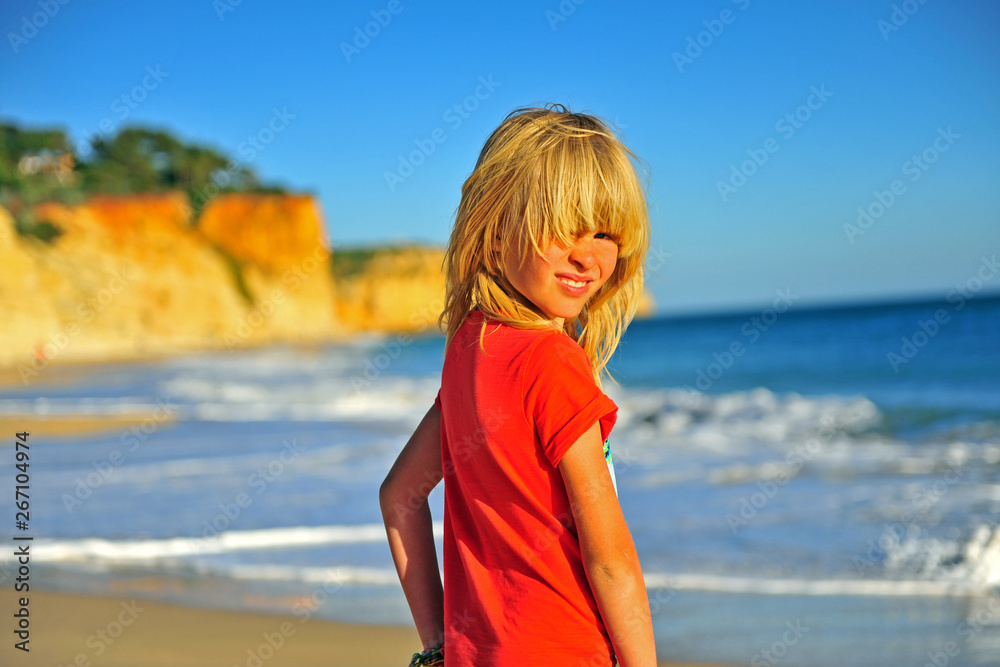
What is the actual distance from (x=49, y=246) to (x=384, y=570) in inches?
1540

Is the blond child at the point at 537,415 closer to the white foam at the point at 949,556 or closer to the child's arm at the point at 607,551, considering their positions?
the child's arm at the point at 607,551

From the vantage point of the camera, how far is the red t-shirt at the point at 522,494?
3.81 feet

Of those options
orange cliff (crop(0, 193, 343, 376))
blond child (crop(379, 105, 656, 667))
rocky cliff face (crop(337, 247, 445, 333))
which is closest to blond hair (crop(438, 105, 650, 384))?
blond child (crop(379, 105, 656, 667))

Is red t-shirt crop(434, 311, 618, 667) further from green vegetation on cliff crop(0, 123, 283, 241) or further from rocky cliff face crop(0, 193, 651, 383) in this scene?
green vegetation on cliff crop(0, 123, 283, 241)

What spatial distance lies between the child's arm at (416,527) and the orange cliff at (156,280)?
25.6 m

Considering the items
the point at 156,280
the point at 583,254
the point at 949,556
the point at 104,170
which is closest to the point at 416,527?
the point at 583,254

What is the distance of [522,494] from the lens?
1223mm

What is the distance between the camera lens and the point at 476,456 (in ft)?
4.14

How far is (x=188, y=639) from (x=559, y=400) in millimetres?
3234

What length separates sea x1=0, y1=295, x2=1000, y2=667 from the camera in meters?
3.96

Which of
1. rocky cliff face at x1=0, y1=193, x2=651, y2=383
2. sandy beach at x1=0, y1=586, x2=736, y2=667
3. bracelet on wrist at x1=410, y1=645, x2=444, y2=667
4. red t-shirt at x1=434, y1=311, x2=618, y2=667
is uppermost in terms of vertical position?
rocky cliff face at x1=0, y1=193, x2=651, y2=383

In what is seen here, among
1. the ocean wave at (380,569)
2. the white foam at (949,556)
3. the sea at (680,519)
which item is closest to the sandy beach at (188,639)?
the sea at (680,519)

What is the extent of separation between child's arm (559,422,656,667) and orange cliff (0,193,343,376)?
1028 inches

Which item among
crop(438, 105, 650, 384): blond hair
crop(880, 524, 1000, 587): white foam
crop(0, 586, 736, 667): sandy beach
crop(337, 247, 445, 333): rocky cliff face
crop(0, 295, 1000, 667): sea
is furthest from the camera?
crop(337, 247, 445, 333): rocky cliff face
